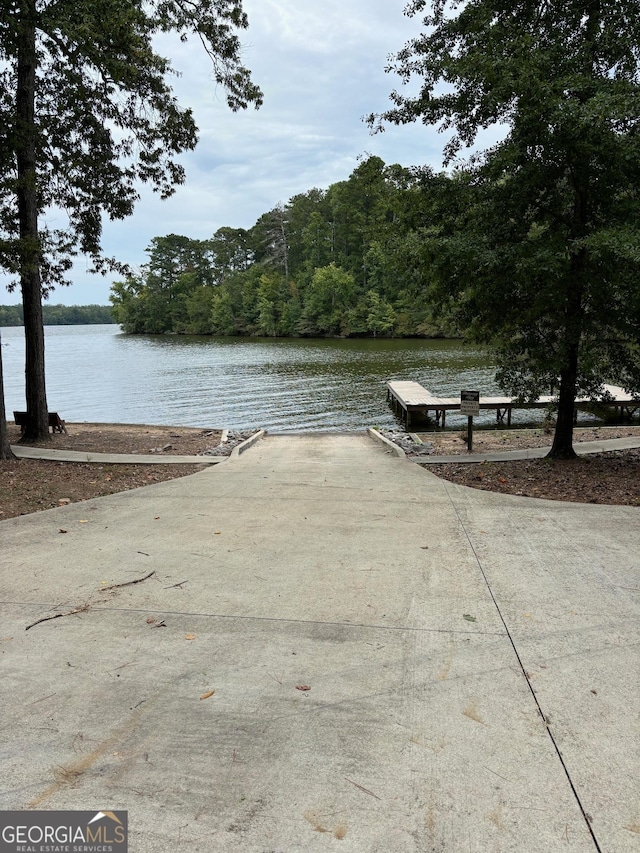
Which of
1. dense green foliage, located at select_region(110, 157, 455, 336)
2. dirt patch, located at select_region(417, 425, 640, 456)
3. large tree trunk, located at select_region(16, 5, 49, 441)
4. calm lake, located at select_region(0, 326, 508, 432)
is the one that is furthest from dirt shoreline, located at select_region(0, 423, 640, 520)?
dense green foliage, located at select_region(110, 157, 455, 336)

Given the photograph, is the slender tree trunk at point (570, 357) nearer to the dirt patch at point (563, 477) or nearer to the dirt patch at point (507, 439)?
the dirt patch at point (563, 477)

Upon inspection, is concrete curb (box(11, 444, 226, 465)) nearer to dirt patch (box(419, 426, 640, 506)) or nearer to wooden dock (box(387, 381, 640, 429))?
A: dirt patch (box(419, 426, 640, 506))

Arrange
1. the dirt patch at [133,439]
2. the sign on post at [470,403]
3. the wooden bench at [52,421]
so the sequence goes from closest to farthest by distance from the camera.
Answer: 1. the sign on post at [470,403]
2. the dirt patch at [133,439]
3. the wooden bench at [52,421]

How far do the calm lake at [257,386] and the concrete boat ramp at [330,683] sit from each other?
12.9 metres

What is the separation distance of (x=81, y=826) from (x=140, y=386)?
28.6 meters

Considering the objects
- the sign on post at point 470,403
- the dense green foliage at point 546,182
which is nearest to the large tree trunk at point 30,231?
the dense green foliage at point 546,182

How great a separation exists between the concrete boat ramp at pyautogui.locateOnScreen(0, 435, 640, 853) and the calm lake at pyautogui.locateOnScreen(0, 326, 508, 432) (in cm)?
1287

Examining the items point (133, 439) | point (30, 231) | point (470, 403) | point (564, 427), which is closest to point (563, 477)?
point (564, 427)

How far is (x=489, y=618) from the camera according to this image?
3.39m

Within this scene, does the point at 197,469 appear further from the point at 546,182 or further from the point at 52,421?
the point at 546,182

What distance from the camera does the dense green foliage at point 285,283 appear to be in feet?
208

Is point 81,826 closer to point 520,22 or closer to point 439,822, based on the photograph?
point 439,822

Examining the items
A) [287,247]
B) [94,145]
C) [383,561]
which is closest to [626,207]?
[383,561]

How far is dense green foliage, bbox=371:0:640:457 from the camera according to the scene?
6.69 m
